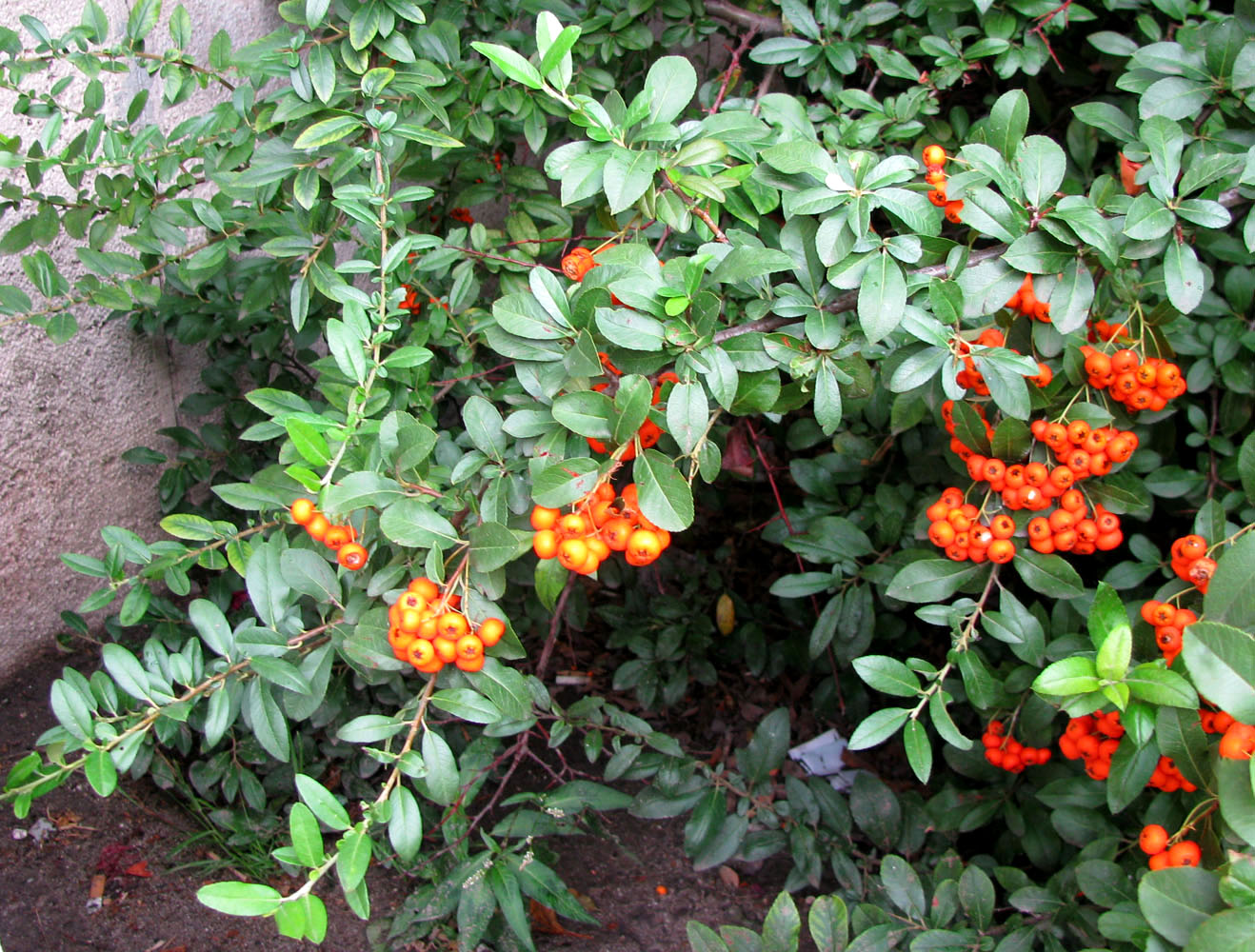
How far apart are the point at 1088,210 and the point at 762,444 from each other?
6.87 ft

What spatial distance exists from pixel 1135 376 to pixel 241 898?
1.67 meters

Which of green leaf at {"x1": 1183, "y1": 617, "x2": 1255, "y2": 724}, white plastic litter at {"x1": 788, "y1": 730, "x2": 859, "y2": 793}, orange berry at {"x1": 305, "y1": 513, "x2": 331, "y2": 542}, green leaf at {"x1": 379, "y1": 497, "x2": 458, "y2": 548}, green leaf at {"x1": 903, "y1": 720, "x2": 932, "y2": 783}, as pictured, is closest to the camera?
green leaf at {"x1": 1183, "y1": 617, "x2": 1255, "y2": 724}

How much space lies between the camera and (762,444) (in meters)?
3.49

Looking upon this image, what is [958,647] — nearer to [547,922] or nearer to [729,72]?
[547,922]

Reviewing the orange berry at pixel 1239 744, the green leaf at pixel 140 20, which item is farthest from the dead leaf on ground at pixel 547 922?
the green leaf at pixel 140 20

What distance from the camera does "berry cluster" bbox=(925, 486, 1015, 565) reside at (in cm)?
171

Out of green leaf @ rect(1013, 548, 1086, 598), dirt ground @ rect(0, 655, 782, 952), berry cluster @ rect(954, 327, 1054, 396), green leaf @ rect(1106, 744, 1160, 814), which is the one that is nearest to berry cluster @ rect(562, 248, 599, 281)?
berry cluster @ rect(954, 327, 1054, 396)

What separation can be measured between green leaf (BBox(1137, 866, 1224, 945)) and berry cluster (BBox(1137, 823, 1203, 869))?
306 millimetres

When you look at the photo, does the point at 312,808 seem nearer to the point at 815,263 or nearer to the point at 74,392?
the point at 815,263

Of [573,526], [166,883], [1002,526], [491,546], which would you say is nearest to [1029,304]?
[1002,526]

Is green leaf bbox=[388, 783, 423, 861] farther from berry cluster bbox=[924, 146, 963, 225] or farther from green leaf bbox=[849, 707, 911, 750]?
berry cluster bbox=[924, 146, 963, 225]

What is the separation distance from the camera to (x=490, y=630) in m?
1.36

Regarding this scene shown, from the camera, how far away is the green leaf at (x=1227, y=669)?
966mm

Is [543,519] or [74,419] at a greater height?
[543,519]
